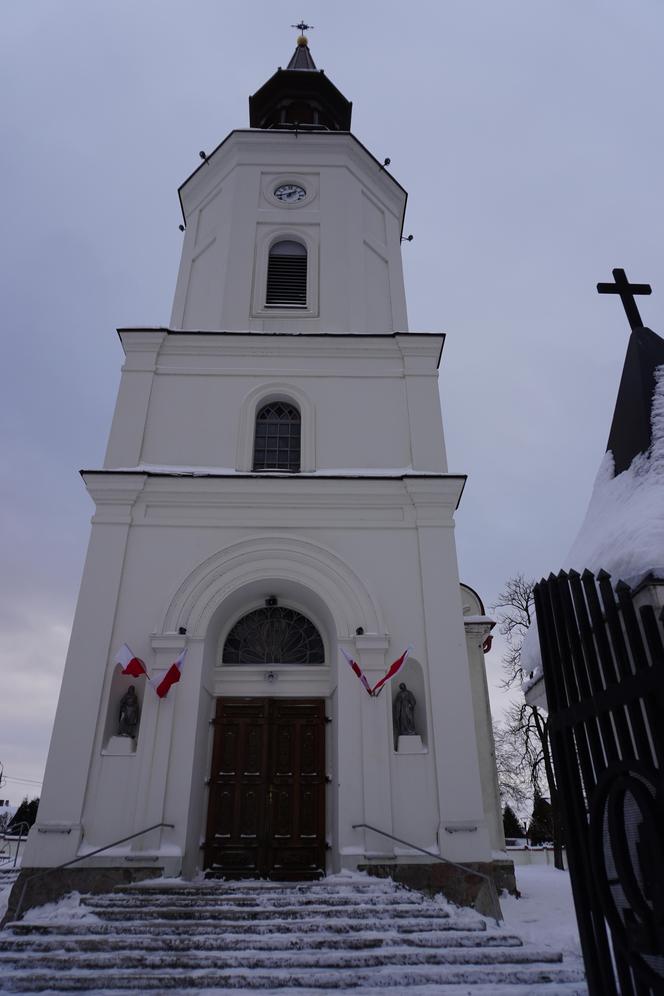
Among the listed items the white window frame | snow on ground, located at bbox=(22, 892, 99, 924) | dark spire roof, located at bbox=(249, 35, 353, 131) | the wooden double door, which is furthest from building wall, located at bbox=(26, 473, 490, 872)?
dark spire roof, located at bbox=(249, 35, 353, 131)

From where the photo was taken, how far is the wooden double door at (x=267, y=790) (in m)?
10.2

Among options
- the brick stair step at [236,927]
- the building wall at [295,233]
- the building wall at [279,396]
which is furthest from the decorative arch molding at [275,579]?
the building wall at [295,233]

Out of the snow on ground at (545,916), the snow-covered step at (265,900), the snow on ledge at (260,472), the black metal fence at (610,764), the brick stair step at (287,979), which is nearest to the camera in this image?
the black metal fence at (610,764)

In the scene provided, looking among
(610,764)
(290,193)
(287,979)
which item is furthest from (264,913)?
(290,193)

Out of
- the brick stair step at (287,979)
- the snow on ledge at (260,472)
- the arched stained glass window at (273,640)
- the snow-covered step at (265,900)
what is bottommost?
the brick stair step at (287,979)

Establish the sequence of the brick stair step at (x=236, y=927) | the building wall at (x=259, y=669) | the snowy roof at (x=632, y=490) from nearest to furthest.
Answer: the snowy roof at (x=632, y=490)
the brick stair step at (x=236, y=927)
the building wall at (x=259, y=669)

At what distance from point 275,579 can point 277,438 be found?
343 centimetres

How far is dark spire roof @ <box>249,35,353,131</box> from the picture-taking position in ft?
74.2

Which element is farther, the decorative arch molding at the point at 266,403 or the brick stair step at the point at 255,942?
the decorative arch molding at the point at 266,403

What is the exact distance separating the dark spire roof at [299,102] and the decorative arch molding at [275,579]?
16682mm

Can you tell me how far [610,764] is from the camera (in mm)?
3629

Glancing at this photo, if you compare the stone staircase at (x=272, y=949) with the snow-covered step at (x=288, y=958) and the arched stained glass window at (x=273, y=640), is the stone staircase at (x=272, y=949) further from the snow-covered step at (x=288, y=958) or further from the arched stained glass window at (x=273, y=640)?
the arched stained glass window at (x=273, y=640)

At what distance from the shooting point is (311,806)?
10586 mm

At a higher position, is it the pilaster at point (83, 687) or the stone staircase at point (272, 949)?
the pilaster at point (83, 687)
